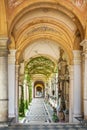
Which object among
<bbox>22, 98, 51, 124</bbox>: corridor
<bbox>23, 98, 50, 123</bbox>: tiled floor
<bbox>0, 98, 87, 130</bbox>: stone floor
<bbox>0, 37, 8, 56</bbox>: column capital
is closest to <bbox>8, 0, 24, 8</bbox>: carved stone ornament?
<bbox>0, 37, 8, 56</bbox>: column capital

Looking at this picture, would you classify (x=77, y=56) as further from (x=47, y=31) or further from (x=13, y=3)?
(x=13, y=3)

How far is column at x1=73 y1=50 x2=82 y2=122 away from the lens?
59.8ft

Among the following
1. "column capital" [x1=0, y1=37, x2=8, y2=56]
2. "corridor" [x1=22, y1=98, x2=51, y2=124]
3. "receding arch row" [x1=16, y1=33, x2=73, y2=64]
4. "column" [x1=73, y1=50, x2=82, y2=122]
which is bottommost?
"corridor" [x1=22, y1=98, x2=51, y2=124]

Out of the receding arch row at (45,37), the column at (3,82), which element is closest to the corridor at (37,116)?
the receding arch row at (45,37)

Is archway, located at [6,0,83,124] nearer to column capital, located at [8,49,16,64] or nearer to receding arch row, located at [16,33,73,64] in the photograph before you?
receding arch row, located at [16,33,73,64]

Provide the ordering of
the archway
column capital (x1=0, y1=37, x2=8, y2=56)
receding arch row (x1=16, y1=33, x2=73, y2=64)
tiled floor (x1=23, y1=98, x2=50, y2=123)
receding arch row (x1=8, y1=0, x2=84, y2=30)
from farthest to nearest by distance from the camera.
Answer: tiled floor (x1=23, y1=98, x2=50, y2=123) < receding arch row (x1=16, y1=33, x2=73, y2=64) < the archway < receding arch row (x1=8, y1=0, x2=84, y2=30) < column capital (x1=0, y1=37, x2=8, y2=56)

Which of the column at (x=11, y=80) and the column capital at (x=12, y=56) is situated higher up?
the column capital at (x=12, y=56)

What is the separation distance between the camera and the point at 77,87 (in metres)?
18.4

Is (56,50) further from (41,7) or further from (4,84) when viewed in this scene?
(4,84)

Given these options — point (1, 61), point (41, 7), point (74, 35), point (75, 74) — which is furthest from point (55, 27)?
point (1, 61)

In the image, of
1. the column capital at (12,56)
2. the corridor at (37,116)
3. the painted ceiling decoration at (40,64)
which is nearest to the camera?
the column capital at (12,56)

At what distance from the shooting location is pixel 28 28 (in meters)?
18.4

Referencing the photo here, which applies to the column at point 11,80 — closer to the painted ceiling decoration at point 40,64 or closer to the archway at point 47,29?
the archway at point 47,29

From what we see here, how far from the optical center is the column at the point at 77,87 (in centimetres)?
1822
